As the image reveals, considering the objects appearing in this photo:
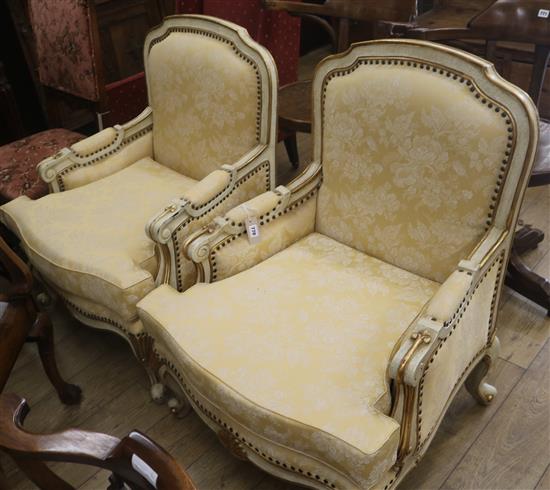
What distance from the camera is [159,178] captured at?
193 centimetres

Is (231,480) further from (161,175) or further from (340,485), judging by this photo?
(161,175)

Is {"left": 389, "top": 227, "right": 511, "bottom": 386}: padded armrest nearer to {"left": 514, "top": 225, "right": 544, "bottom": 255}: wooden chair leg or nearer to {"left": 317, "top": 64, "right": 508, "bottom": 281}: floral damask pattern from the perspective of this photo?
{"left": 317, "top": 64, "right": 508, "bottom": 281}: floral damask pattern

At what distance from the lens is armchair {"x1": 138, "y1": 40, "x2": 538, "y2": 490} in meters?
1.12

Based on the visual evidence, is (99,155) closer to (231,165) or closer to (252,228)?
(231,165)

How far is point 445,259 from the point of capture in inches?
54.3

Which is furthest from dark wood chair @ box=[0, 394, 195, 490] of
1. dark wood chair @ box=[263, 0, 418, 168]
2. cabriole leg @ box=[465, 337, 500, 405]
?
dark wood chair @ box=[263, 0, 418, 168]

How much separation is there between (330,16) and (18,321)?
156 centimetres

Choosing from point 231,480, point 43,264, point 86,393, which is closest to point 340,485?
point 231,480

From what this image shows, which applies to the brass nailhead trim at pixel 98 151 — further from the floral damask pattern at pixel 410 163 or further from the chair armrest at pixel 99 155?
the floral damask pattern at pixel 410 163

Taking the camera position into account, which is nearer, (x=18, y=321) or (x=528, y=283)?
(x=18, y=321)

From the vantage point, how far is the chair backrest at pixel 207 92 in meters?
1.62

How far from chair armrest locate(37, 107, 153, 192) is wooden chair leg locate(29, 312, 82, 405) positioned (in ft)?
1.80

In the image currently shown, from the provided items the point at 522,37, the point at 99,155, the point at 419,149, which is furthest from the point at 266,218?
the point at 522,37

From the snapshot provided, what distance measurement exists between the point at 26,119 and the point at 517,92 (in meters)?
2.57
